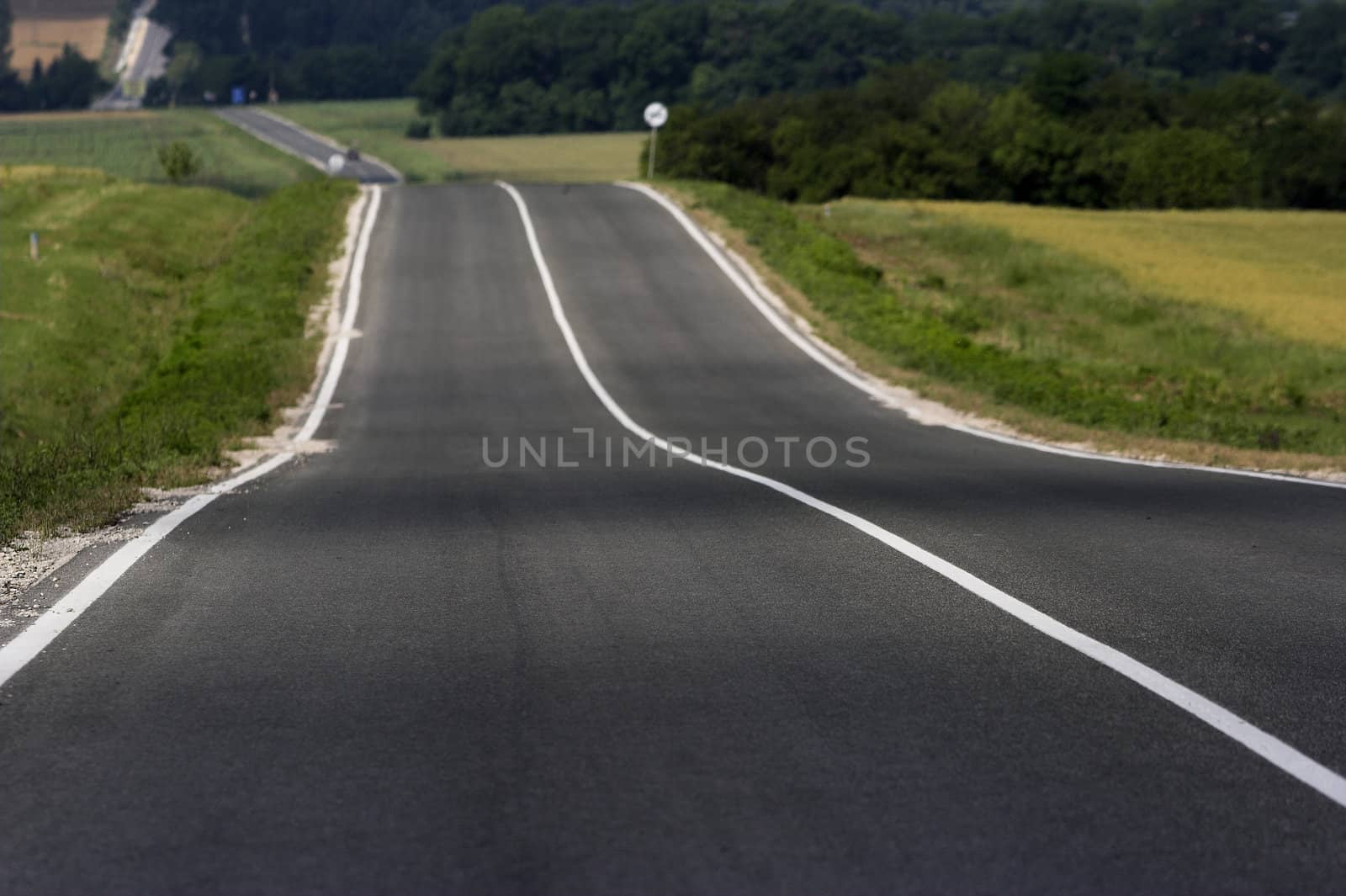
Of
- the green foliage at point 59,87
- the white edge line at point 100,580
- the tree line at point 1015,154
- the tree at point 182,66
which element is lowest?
the white edge line at point 100,580

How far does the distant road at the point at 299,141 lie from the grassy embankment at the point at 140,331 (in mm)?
46418

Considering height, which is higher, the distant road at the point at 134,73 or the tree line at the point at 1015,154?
the distant road at the point at 134,73

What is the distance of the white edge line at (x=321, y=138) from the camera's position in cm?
11342

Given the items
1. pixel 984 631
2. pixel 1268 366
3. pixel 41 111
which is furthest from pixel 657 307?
pixel 41 111

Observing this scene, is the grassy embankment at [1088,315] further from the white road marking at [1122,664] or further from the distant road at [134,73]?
the distant road at [134,73]

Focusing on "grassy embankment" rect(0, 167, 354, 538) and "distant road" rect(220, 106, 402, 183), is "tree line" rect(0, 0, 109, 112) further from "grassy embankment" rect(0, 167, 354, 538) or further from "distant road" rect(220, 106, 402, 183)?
"grassy embankment" rect(0, 167, 354, 538)

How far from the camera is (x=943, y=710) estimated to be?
5438mm

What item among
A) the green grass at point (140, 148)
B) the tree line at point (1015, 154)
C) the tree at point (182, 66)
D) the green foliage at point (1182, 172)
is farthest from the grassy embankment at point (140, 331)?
the tree at point (182, 66)

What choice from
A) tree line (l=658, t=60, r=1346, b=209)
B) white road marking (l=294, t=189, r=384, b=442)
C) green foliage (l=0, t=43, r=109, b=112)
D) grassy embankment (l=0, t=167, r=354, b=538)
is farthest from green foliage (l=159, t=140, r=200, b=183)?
green foliage (l=0, t=43, r=109, b=112)

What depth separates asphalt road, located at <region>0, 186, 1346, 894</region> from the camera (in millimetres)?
4109

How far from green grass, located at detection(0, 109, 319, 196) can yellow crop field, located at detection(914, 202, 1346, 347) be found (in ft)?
121

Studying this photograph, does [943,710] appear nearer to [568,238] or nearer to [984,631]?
[984,631]

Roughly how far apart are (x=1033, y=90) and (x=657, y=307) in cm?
7786

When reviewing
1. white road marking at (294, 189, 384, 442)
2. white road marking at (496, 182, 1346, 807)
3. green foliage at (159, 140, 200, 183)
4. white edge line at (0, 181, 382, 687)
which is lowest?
white road marking at (294, 189, 384, 442)
